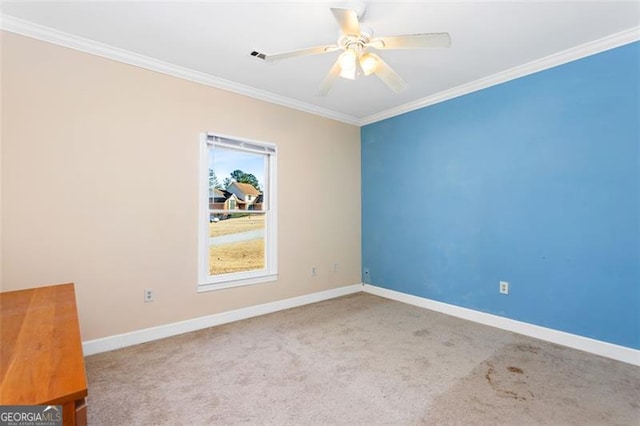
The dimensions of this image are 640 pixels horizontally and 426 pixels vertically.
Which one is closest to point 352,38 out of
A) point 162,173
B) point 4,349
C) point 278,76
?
point 278,76

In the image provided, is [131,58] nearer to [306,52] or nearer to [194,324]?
[306,52]

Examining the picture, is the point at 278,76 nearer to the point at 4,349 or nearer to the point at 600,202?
the point at 4,349

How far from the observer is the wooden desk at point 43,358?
786 mm

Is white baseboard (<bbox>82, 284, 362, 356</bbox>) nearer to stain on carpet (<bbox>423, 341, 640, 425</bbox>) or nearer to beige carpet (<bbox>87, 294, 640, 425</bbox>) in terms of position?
beige carpet (<bbox>87, 294, 640, 425</bbox>)

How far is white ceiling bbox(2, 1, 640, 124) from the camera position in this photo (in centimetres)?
212

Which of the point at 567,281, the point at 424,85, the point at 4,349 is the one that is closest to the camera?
the point at 4,349

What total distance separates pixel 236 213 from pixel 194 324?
4.06 ft

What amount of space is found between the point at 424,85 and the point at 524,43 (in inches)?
39.4

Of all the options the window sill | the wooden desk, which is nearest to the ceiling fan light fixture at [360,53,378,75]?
the wooden desk

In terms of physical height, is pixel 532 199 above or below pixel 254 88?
below

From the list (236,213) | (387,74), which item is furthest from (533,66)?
(236,213)

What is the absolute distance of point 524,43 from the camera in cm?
255

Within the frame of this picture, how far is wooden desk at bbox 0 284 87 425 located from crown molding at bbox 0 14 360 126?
2.05 meters

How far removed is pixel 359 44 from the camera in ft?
6.71
